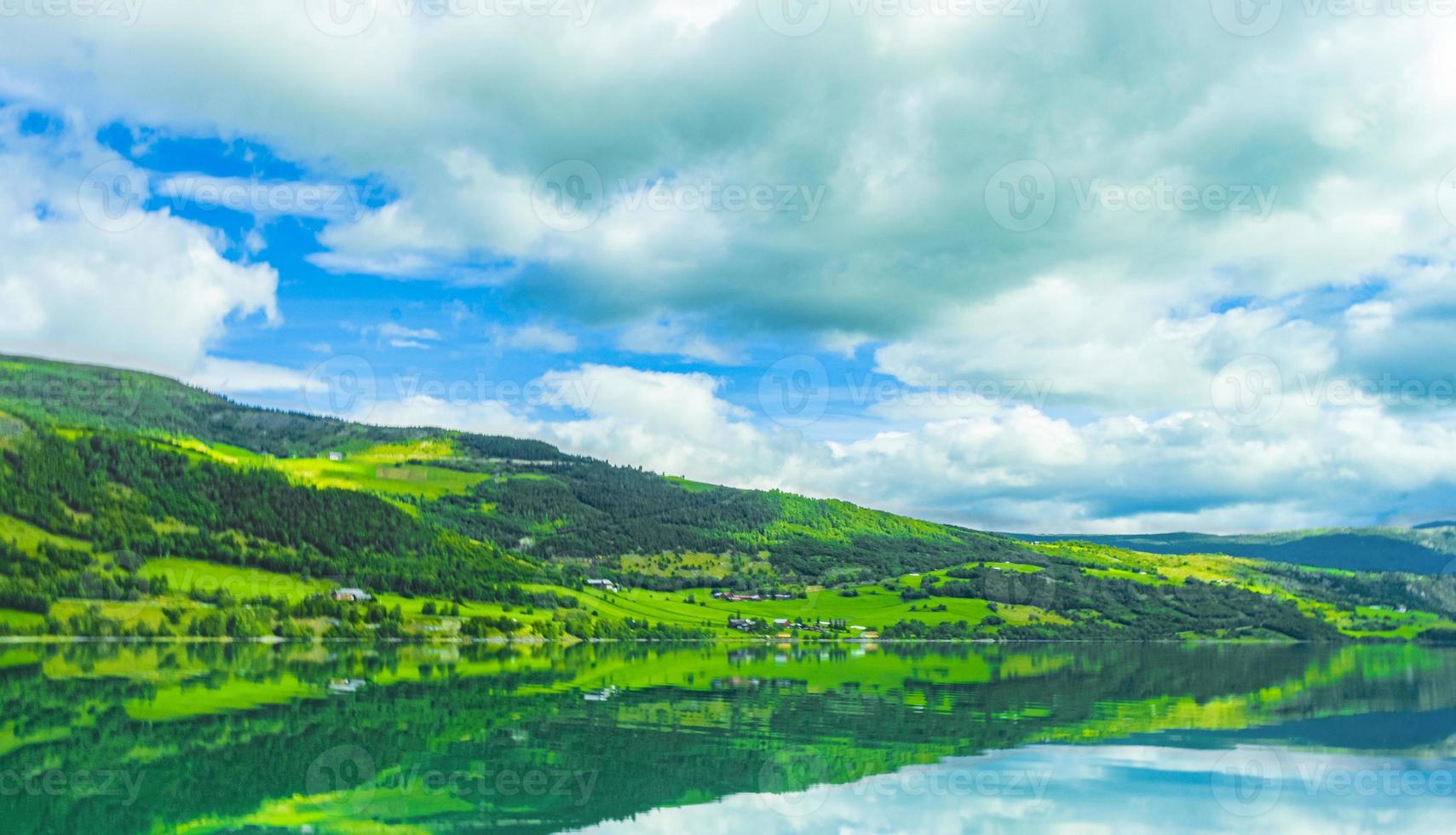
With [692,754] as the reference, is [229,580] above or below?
above

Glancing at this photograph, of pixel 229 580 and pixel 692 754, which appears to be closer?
pixel 692 754

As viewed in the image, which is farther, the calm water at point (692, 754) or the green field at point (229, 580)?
the green field at point (229, 580)

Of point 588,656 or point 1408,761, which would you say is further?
point 588,656

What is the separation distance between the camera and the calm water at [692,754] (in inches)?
1262

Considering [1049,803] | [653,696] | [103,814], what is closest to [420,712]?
[653,696]

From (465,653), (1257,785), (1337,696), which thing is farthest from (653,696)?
(465,653)

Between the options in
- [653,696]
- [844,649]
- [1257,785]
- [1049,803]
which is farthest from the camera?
[844,649]

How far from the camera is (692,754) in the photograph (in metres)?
44.1

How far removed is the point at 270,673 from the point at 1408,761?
83.4 metres

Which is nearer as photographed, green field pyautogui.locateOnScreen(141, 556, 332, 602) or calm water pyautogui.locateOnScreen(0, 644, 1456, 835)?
calm water pyautogui.locateOnScreen(0, 644, 1456, 835)

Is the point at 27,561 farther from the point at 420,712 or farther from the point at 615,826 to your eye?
the point at 615,826

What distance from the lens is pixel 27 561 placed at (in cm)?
15350

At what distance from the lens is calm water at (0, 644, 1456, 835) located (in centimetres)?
3206

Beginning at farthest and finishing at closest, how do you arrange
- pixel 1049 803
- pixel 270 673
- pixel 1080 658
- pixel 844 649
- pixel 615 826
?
pixel 844 649 → pixel 1080 658 → pixel 270 673 → pixel 1049 803 → pixel 615 826
